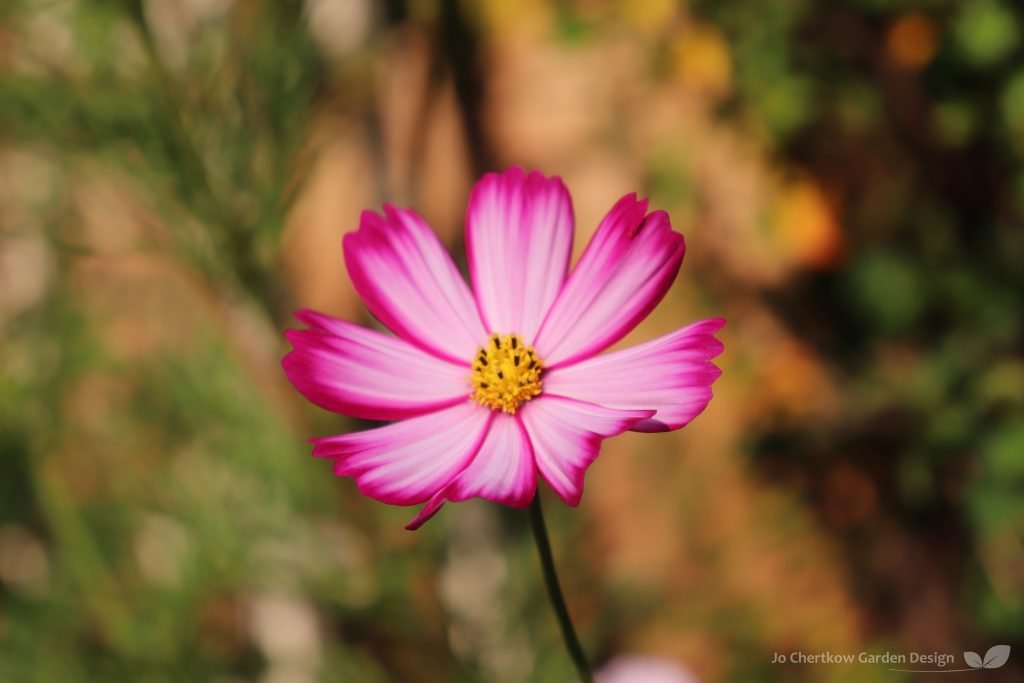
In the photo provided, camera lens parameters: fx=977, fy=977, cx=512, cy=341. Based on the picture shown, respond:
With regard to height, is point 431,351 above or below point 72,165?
below

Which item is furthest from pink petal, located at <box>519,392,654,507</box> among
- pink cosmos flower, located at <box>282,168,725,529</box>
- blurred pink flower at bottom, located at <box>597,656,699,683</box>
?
blurred pink flower at bottom, located at <box>597,656,699,683</box>

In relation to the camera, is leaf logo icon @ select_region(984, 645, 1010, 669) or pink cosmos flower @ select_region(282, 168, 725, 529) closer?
pink cosmos flower @ select_region(282, 168, 725, 529)

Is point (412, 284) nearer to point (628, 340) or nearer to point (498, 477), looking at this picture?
point (498, 477)

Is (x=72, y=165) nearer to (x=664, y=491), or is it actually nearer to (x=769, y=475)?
(x=664, y=491)

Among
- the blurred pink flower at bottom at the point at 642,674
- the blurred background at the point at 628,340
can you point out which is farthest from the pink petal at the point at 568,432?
the blurred background at the point at 628,340

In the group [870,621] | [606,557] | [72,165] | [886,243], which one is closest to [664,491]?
[606,557]

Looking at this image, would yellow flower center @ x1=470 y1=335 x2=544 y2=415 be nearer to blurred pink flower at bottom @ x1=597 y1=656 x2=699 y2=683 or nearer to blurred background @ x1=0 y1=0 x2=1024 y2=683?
blurred pink flower at bottom @ x1=597 y1=656 x2=699 y2=683
